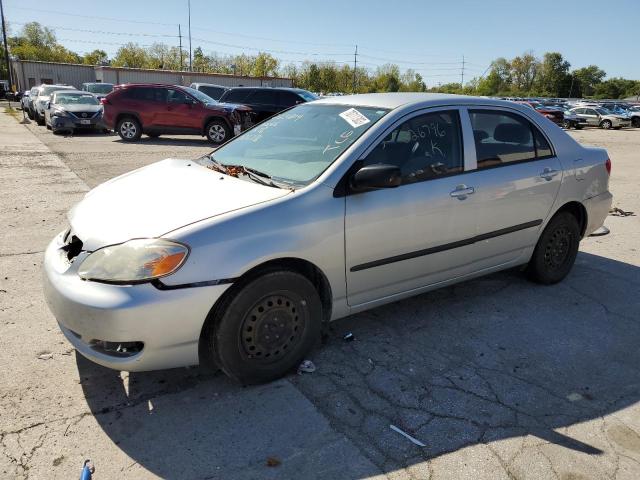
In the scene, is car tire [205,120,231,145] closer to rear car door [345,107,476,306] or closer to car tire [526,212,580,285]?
car tire [526,212,580,285]

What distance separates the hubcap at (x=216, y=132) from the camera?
15.7 meters

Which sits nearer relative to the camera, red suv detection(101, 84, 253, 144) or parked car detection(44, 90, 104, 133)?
red suv detection(101, 84, 253, 144)

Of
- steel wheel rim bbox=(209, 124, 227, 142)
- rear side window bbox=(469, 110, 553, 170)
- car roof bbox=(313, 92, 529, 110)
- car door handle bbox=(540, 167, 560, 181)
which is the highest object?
car roof bbox=(313, 92, 529, 110)

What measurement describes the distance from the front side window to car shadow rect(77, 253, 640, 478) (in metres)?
1.18

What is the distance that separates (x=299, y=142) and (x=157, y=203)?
3.86ft

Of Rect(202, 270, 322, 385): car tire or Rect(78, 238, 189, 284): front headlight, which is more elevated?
Rect(78, 238, 189, 284): front headlight

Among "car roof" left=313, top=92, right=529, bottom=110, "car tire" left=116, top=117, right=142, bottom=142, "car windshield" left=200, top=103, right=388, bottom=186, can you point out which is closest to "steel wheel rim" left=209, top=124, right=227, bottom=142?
"car tire" left=116, top=117, right=142, bottom=142

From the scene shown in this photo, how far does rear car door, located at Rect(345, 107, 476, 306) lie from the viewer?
323cm

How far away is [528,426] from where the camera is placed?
8.95ft

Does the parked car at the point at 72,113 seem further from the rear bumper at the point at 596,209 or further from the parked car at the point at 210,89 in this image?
the rear bumper at the point at 596,209

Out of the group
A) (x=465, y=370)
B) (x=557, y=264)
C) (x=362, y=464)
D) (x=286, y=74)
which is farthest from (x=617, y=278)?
(x=286, y=74)

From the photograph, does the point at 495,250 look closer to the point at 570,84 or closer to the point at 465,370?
the point at 465,370

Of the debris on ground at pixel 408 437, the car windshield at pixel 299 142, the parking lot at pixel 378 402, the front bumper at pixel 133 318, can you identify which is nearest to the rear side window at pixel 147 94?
the parking lot at pixel 378 402

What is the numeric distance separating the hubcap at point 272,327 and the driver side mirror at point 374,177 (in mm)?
806
